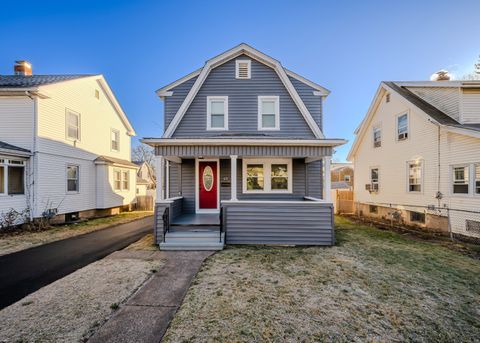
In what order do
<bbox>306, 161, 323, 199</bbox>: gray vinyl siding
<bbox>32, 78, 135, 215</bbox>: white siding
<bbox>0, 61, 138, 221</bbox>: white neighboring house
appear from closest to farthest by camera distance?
1. <bbox>306, 161, 323, 199</bbox>: gray vinyl siding
2. <bbox>0, 61, 138, 221</bbox>: white neighboring house
3. <bbox>32, 78, 135, 215</bbox>: white siding

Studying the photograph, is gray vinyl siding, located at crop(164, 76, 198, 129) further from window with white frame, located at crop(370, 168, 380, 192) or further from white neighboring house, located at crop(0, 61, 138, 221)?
window with white frame, located at crop(370, 168, 380, 192)

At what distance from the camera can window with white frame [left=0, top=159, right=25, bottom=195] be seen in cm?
867

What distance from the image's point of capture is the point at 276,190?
29.4ft

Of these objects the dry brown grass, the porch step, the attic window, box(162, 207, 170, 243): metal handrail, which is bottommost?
the dry brown grass

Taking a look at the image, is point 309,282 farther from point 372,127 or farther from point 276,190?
point 372,127

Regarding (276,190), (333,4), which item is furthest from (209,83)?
(333,4)

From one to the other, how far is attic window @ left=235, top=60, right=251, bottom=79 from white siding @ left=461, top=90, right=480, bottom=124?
918cm

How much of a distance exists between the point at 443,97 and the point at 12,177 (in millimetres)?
20008

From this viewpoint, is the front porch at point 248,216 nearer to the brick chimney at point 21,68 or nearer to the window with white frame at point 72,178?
the window with white frame at point 72,178

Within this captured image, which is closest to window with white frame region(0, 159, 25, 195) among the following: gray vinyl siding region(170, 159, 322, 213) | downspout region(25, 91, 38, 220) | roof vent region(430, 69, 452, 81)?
downspout region(25, 91, 38, 220)

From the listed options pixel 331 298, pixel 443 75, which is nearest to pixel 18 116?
pixel 331 298

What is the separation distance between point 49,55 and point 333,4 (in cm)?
3223

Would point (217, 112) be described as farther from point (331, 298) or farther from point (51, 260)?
point (331, 298)

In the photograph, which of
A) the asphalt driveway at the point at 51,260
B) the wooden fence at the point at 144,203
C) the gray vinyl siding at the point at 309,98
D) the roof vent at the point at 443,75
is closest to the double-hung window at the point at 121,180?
the wooden fence at the point at 144,203
